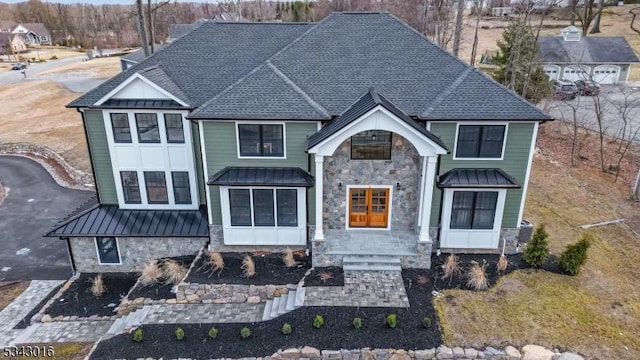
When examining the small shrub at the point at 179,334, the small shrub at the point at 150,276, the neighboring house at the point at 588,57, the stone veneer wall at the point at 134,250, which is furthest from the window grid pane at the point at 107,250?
the neighboring house at the point at 588,57

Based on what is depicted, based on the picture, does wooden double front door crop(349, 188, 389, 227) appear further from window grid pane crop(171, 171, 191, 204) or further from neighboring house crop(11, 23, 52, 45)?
neighboring house crop(11, 23, 52, 45)

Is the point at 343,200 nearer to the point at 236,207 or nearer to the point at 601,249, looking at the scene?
the point at 236,207

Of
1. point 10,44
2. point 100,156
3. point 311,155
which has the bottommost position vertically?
point 100,156

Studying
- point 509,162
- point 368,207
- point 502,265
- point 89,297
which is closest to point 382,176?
point 368,207

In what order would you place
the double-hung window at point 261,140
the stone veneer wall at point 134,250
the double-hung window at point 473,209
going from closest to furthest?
the double-hung window at point 261,140 → the double-hung window at point 473,209 → the stone veneer wall at point 134,250

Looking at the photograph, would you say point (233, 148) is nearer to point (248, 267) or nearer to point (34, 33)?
point (248, 267)

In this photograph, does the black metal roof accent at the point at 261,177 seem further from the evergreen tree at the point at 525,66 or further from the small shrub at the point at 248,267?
the evergreen tree at the point at 525,66

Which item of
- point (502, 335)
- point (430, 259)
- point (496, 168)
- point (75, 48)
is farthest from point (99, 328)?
point (75, 48)
